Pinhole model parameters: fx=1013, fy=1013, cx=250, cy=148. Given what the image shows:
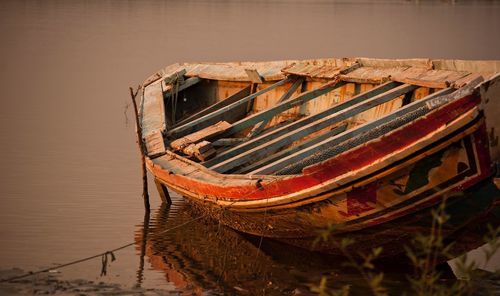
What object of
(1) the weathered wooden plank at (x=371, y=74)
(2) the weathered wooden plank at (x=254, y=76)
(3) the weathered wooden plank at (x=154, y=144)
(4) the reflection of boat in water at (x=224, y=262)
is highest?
(1) the weathered wooden plank at (x=371, y=74)

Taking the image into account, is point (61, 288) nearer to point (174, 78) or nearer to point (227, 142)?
point (227, 142)

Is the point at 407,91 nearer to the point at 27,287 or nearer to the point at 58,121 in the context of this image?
the point at 27,287

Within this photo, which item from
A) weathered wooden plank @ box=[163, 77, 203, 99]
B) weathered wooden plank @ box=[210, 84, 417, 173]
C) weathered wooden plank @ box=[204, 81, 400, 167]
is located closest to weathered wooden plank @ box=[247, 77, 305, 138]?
→ weathered wooden plank @ box=[204, 81, 400, 167]

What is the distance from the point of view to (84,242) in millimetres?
11648

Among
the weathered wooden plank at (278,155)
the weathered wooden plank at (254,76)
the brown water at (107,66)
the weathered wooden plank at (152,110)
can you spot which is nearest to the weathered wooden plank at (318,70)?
the weathered wooden plank at (254,76)

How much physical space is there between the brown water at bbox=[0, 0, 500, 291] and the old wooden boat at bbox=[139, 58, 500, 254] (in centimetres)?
95

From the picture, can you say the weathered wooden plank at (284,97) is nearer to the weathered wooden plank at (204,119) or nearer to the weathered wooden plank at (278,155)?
the weathered wooden plank at (204,119)

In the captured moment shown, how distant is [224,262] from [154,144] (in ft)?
8.03

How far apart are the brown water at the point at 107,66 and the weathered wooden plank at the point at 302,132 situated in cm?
113

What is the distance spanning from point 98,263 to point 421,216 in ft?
11.8

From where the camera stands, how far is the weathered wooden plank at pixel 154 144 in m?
12.2

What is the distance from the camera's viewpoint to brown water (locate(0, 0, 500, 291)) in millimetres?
12094

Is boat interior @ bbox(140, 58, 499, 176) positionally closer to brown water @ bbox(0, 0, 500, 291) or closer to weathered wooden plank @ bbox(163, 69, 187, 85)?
weathered wooden plank @ bbox(163, 69, 187, 85)

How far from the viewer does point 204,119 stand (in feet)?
43.5
